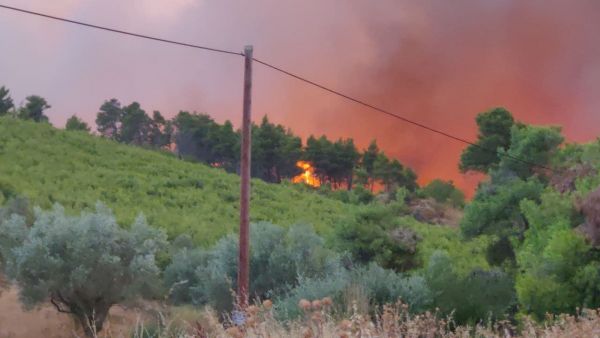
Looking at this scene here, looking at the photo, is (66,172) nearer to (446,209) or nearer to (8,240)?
(8,240)

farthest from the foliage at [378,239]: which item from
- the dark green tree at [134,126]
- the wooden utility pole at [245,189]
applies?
the dark green tree at [134,126]

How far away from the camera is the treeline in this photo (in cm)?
7294

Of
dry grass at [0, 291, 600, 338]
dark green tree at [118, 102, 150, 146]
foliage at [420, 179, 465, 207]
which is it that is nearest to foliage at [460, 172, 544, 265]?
dry grass at [0, 291, 600, 338]

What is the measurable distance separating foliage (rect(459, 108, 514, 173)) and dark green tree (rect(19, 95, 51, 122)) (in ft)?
155

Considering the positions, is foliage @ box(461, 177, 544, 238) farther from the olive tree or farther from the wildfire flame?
the wildfire flame

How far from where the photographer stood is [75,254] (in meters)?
20.3

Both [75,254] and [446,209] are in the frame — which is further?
[446,209]

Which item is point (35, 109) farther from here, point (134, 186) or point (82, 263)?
point (82, 263)

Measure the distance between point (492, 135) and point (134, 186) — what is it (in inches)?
881

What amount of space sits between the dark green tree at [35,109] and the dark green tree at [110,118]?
5313 millimetres

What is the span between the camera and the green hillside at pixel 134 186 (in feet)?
128

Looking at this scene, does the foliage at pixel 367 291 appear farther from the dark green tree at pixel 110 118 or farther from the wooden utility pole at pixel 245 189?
the dark green tree at pixel 110 118

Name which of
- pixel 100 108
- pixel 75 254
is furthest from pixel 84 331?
pixel 100 108

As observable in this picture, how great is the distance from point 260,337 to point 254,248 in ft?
42.5
